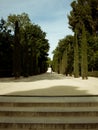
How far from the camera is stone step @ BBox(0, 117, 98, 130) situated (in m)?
6.90

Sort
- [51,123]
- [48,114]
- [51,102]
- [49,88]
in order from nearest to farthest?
[51,123]
[48,114]
[51,102]
[49,88]

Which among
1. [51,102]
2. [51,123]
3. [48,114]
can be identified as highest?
[51,102]

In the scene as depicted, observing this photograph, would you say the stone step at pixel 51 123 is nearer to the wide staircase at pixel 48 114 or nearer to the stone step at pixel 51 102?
the wide staircase at pixel 48 114

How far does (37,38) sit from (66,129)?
2496 inches

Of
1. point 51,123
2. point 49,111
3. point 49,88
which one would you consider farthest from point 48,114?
point 49,88

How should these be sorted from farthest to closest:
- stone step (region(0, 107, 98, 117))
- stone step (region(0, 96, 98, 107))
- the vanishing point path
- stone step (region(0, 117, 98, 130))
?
the vanishing point path
stone step (region(0, 96, 98, 107))
stone step (region(0, 107, 98, 117))
stone step (region(0, 117, 98, 130))

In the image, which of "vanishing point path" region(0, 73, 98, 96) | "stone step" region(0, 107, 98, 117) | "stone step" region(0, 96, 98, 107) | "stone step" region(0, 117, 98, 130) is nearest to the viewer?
"stone step" region(0, 117, 98, 130)

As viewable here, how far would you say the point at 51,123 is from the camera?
22.9 ft

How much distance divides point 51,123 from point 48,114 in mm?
729

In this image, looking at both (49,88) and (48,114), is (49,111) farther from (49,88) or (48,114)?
(49,88)

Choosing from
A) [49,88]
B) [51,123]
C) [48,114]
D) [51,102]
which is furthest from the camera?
[49,88]

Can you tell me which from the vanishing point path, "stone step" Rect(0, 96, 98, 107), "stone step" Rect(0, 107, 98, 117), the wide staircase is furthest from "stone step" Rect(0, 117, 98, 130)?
the vanishing point path

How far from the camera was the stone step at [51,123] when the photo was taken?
22.6 ft

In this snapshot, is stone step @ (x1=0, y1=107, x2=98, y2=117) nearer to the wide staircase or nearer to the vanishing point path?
the wide staircase
